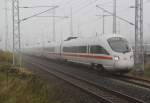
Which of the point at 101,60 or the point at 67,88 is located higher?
the point at 101,60

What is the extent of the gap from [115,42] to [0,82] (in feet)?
33.5

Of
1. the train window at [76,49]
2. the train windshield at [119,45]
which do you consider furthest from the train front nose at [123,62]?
the train window at [76,49]

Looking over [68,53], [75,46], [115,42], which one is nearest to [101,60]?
[115,42]

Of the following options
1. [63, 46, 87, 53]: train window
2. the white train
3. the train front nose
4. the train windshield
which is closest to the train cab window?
the white train

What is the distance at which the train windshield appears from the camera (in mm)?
19625

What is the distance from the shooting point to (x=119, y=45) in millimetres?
19969

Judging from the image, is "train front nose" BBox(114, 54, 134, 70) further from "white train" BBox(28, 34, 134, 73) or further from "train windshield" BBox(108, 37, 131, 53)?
"train windshield" BBox(108, 37, 131, 53)

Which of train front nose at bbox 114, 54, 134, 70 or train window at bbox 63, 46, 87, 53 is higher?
train window at bbox 63, 46, 87, 53

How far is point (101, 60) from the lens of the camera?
Result: 67.4ft

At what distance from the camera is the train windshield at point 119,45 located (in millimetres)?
19625

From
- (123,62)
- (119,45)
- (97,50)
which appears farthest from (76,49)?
(123,62)

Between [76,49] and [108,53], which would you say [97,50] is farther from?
[76,49]

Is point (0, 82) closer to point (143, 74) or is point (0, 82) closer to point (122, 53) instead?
point (122, 53)

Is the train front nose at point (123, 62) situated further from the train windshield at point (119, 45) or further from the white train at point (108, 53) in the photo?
the train windshield at point (119, 45)
